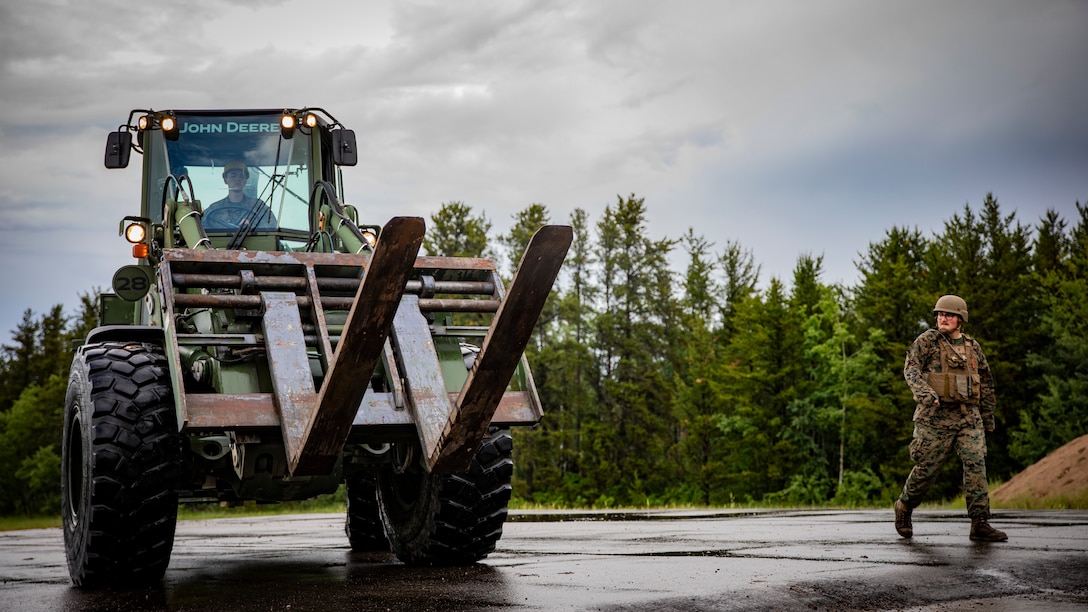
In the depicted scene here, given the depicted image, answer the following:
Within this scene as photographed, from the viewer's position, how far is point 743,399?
45062 millimetres

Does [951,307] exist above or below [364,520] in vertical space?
above

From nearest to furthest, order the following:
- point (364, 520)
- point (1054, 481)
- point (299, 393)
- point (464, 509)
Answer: point (299, 393) < point (464, 509) < point (364, 520) < point (1054, 481)

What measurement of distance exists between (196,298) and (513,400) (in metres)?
1.82

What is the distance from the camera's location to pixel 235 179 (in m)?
8.13

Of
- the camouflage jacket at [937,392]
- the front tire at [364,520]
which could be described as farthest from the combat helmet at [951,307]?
→ the front tire at [364,520]

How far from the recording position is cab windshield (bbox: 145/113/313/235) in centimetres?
796

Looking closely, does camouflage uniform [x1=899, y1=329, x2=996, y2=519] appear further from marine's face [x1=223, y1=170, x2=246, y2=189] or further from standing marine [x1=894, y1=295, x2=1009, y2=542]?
marine's face [x1=223, y1=170, x2=246, y2=189]

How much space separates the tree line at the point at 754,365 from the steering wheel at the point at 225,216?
3600cm

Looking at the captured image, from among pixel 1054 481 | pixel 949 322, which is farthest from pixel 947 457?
pixel 1054 481

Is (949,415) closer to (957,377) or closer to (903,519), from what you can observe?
(957,377)

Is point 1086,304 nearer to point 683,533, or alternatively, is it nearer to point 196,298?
point 683,533

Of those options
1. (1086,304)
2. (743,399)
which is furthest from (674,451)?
(1086,304)

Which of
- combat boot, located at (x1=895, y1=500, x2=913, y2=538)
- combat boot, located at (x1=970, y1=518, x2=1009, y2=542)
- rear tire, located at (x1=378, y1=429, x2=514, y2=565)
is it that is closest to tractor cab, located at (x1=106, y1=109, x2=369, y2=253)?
rear tire, located at (x1=378, y1=429, x2=514, y2=565)

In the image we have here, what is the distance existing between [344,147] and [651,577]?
4.52m
